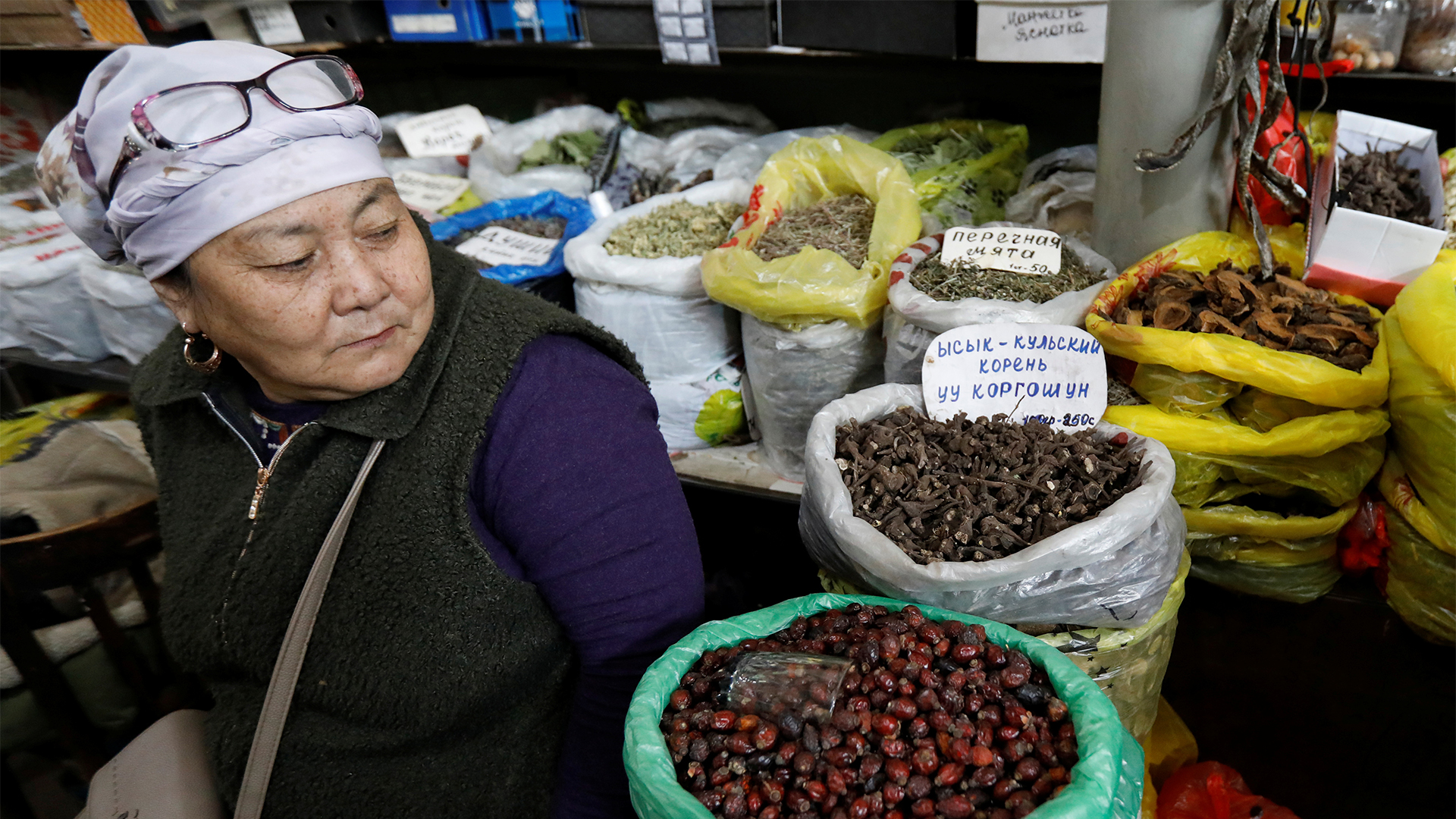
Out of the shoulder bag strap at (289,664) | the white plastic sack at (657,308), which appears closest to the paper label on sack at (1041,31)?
the white plastic sack at (657,308)

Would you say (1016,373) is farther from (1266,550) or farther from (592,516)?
(592,516)

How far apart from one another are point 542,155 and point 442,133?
1.35 ft

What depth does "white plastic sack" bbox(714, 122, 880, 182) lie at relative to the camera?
101 inches

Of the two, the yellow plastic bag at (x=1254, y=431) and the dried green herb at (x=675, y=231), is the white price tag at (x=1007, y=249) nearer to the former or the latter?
the yellow plastic bag at (x=1254, y=431)

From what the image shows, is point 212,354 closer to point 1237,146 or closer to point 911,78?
point 1237,146

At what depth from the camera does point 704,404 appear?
2.13m

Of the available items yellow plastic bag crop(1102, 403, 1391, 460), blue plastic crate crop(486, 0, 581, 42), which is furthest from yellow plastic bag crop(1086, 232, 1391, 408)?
blue plastic crate crop(486, 0, 581, 42)

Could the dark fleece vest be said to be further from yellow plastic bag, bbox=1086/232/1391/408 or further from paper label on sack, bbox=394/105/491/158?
paper label on sack, bbox=394/105/491/158

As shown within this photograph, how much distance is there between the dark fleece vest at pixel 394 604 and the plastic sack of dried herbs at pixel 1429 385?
1.24 metres

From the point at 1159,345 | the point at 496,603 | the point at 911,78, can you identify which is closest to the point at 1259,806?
the point at 1159,345

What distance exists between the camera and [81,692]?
2.02 meters

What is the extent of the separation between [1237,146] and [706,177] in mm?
1449

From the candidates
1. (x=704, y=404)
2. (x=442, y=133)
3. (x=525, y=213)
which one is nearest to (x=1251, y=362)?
(x=704, y=404)

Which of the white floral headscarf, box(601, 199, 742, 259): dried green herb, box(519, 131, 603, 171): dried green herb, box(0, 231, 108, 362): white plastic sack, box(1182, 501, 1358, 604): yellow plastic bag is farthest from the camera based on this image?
box(519, 131, 603, 171): dried green herb
